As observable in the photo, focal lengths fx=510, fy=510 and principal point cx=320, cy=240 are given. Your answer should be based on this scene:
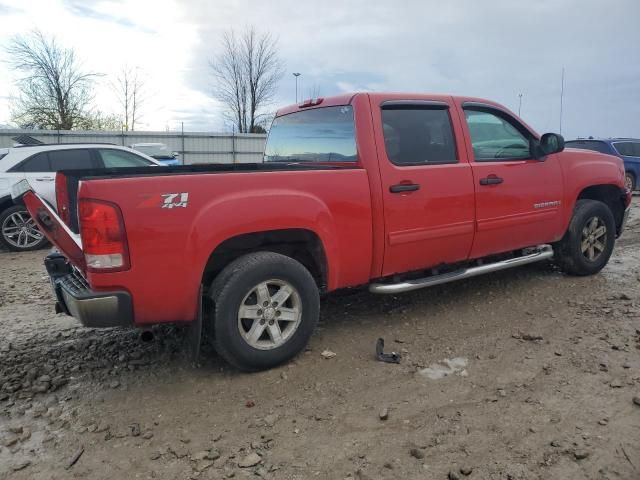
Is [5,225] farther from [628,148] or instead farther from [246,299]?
[628,148]

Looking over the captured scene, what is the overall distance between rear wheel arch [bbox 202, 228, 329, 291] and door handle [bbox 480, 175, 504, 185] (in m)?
1.62

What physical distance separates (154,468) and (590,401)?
8.02 ft

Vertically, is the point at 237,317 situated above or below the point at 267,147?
below

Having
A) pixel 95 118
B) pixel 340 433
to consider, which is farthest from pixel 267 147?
pixel 95 118

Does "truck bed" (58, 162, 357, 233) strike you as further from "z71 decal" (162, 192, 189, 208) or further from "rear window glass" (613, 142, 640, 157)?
"rear window glass" (613, 142, 640, 157)

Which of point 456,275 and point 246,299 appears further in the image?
point 456,275

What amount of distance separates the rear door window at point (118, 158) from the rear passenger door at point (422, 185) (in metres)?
5.48

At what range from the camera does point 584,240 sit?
5.38 m

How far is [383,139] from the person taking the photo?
12.6 ft

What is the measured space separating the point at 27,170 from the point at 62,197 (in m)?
5.02

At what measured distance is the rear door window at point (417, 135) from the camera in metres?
3.94

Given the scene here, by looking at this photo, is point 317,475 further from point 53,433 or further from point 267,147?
point 267,147

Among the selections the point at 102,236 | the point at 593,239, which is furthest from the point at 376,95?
the point at 593,239

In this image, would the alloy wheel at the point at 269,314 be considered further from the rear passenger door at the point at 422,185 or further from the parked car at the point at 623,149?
the parked car at the point at 623,149
